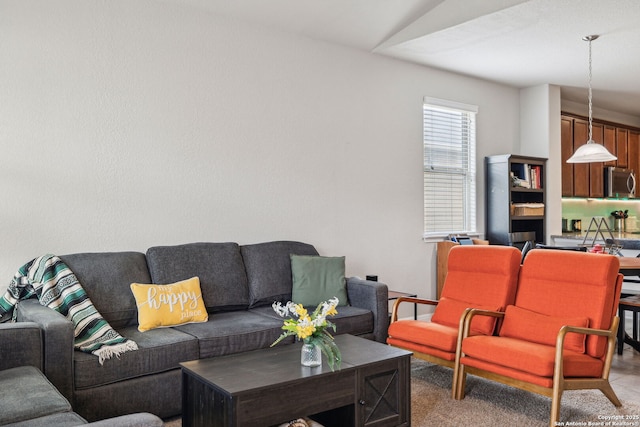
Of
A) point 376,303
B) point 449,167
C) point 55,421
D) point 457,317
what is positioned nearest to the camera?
point 55,421

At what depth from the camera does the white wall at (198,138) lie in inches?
134

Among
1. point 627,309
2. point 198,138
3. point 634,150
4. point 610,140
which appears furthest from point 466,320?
point 634,150

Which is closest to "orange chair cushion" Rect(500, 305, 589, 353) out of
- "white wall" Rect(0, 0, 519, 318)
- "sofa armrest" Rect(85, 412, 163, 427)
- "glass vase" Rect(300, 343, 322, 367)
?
"glass vase" Rect(300, 343, 322, 367)

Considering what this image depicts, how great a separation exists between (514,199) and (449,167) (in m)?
1.10

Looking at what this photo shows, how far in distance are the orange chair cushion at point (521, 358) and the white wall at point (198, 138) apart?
1.93 meters

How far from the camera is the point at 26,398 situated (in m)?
2.02

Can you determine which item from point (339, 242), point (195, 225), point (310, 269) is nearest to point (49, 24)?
point (195, 225)

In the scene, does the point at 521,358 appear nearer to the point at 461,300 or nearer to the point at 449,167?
the point at 461,300

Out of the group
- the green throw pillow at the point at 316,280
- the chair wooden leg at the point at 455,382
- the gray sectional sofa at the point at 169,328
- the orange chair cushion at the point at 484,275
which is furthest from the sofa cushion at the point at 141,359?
the orange chair cushion at the point at 484,275

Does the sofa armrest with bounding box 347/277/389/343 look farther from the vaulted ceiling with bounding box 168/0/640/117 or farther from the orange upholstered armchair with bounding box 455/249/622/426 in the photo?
the vaulted ceiling with bounding box 168/0/640/117

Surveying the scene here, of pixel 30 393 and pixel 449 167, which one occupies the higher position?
pixel 449 167

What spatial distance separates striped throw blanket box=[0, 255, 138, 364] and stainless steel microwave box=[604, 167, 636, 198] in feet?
23.0

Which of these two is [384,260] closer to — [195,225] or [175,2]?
[195,225]

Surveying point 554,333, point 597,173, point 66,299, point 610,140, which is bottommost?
A: point 554,333
